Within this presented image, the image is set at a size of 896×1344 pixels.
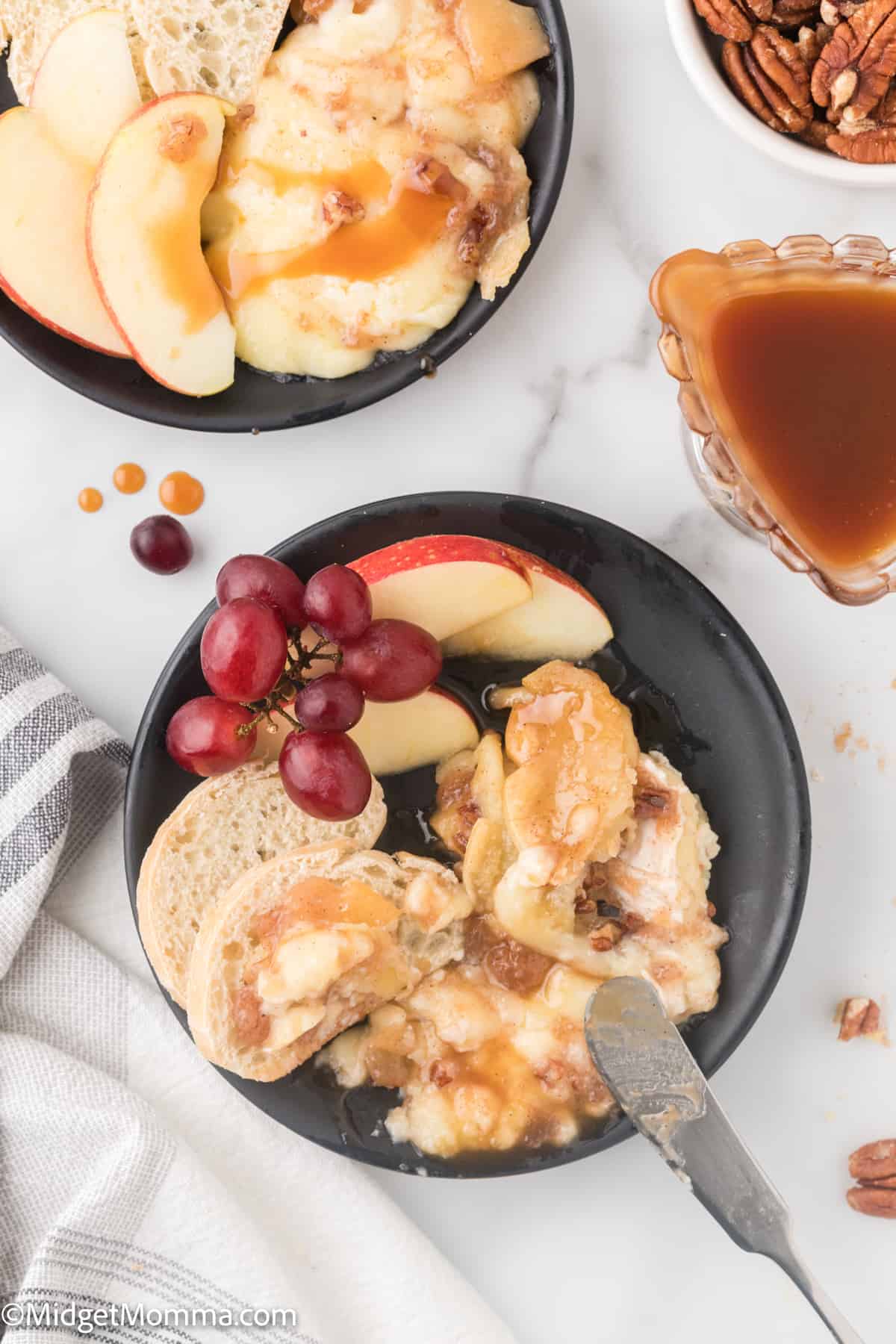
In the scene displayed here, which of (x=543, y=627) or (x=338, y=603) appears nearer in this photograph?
(x=338, y=603)

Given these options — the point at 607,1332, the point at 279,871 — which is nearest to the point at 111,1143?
the point at 279,871

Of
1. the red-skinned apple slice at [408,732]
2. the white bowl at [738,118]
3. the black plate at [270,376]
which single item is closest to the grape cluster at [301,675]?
the red-skinned apple slice at [408,732]

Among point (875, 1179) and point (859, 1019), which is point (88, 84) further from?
point (875, 1179)

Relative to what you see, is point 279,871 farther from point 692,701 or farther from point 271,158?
point 271,158

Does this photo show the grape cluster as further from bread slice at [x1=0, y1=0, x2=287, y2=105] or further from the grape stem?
bread slice at [x1=0, y1=0, x2=287, y2=105]

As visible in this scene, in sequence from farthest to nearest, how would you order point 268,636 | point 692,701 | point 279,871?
1. point 692,701
2. point 279,871
3. point 268,636

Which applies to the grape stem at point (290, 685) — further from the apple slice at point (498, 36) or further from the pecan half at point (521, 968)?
the apple slice at point (498, 36)

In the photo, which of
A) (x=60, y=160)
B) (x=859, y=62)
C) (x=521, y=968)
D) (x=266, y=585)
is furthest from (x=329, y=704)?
(x=859, y=62)

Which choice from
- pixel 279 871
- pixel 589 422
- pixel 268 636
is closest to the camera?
pixel 268 636
